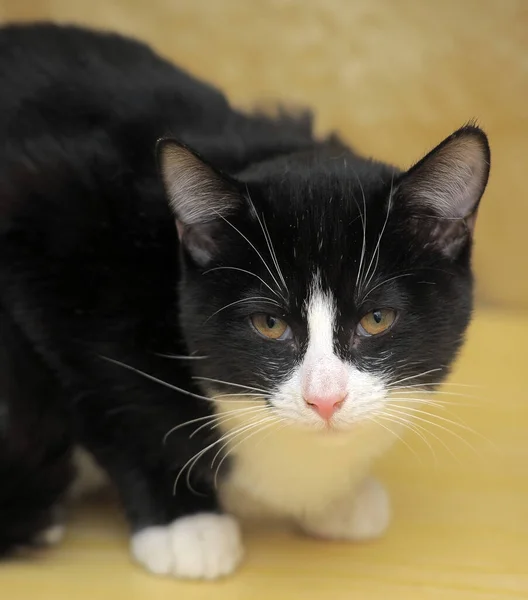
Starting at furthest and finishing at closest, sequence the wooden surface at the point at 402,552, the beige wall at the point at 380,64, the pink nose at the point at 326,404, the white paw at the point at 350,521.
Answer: the beige wall at the point at 380,64 < the white paw at the point at 350,521 < the wooden surface at the point at 402,552 < the pink nose at the point at 326,404

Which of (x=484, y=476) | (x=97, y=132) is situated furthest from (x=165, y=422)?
(x=484, y=476)

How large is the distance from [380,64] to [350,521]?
0.99 m

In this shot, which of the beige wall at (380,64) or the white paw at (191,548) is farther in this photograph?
the beige wall at (380,64)

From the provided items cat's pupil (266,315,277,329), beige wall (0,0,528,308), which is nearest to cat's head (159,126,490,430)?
cat's pupil (266,315,277,329)

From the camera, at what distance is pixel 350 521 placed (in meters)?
1.20

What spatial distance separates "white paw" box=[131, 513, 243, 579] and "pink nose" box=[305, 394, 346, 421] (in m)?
0.28

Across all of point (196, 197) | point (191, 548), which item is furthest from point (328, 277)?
point (191, 548)

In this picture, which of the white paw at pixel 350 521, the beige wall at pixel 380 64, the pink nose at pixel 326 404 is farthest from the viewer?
the beige wall at pixel 380 64

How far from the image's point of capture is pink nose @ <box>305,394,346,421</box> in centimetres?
92

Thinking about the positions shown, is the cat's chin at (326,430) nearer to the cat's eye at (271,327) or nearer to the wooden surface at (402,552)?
the cat's eye at (271,327)

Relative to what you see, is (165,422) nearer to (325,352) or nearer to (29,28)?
(325,352)

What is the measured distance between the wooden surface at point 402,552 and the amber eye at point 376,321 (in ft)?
0.75

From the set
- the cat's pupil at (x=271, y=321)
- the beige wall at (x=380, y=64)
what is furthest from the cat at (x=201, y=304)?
the beige wall at (x=380, y=64)

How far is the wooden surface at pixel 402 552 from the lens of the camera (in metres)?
1.08
